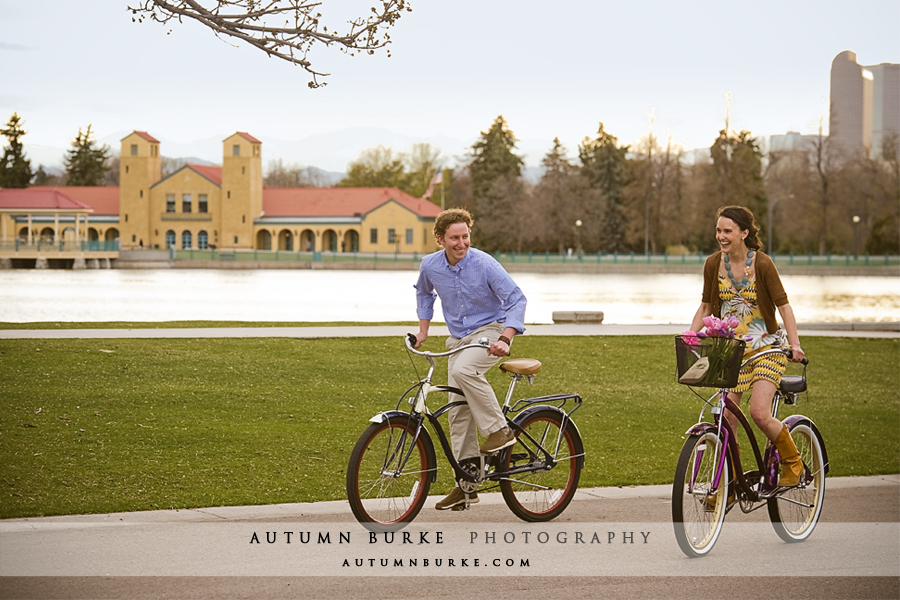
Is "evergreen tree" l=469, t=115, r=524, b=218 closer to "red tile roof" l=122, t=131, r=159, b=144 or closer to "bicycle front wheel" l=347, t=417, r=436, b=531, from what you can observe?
"red tile roof" l=122, t=131, r=159, b=144

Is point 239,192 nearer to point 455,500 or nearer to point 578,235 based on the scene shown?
point 578,235

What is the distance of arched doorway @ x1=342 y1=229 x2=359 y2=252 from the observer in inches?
4033

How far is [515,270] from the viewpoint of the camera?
82188 millimetres

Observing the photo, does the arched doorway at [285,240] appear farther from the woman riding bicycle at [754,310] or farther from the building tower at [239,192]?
the woman riding bicycle at [754,310]

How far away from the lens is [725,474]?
5.74 m

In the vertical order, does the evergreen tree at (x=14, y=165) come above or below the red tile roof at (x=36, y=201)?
above

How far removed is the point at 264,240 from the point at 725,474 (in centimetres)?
10116

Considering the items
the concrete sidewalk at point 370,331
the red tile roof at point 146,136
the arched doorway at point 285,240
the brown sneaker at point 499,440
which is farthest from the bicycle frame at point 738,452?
the red tile roof at point 146,136

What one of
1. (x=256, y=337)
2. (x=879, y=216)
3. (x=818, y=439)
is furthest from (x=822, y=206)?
(x=818, y=439)

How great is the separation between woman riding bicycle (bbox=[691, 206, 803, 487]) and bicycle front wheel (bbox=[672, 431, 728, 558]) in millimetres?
349

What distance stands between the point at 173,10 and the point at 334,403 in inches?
181

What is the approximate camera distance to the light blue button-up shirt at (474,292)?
242 inches

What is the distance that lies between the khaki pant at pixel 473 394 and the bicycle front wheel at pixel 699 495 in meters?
1.15

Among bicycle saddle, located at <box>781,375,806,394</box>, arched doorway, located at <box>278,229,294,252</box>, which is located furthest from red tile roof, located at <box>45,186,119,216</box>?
bicycle saddle, located at <box>781,375,806,394</box>
